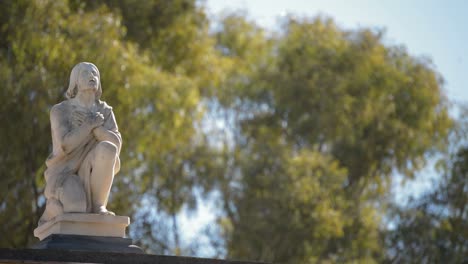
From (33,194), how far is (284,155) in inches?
359

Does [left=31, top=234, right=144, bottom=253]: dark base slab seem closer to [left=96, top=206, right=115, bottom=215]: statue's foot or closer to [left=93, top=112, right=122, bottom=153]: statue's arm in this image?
[left=96, top=206, right=115, bottom=215]: statue's foot

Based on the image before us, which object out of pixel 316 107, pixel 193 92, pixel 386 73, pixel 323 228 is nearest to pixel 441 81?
pixel 386 73

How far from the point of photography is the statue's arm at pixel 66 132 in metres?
13.1

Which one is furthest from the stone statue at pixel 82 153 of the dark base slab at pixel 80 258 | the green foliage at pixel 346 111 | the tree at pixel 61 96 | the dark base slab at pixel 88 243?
the green foliage at pixel 346 111

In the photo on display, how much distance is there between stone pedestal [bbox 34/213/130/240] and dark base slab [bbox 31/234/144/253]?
7 centimetres

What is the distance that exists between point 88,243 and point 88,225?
24 centimetres

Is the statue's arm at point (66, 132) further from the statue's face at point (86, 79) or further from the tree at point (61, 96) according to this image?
the tree at point (61, 96)

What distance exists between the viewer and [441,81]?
3431 centimetres

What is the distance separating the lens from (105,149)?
13031 mm

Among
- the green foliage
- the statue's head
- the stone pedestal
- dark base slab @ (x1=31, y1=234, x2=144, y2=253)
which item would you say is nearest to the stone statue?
the statue's head

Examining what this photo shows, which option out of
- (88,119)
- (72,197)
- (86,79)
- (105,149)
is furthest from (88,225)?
(86,79)

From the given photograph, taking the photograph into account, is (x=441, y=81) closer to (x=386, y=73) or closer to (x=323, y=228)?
(x=386, y=73)

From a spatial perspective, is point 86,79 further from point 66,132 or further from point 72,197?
point 72,197

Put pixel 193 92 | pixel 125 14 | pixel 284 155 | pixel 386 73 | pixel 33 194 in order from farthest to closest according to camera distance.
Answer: pixel 386 73 → pixel 284 155 → pixel 125 14 → pixel 193 92 → pixel 33 194
